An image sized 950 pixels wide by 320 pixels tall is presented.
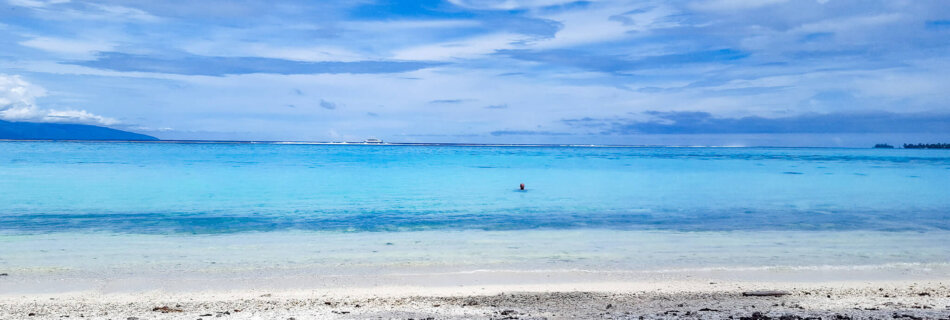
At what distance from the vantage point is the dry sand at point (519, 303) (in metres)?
5.71

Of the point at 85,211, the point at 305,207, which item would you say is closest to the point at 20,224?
the point at 85,211

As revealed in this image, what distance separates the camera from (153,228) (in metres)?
12.3

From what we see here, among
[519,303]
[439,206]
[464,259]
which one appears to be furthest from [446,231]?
[519,303]

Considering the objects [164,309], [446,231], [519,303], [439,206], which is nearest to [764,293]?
[519,303]

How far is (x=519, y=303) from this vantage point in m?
6.22

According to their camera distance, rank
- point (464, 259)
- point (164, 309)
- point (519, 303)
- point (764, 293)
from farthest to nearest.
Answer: point (464, 259)
point (764, 293)
point (519, 303)
point (164, 309)

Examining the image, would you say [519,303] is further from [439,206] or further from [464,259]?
[439,206]

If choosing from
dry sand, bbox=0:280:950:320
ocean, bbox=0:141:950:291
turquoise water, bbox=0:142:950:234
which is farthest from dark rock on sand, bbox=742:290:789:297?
turquoise water, bbox=0:142:950:234

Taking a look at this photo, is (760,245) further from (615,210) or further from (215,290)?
(215,290)

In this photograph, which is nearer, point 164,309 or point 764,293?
point 164,309

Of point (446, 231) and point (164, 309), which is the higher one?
point (164, 309)

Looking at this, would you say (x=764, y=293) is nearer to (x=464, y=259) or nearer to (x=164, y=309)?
(x=464, y=259)

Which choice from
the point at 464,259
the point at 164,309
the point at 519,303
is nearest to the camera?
the point at 164,309

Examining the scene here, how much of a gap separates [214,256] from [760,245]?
862 centimetres
